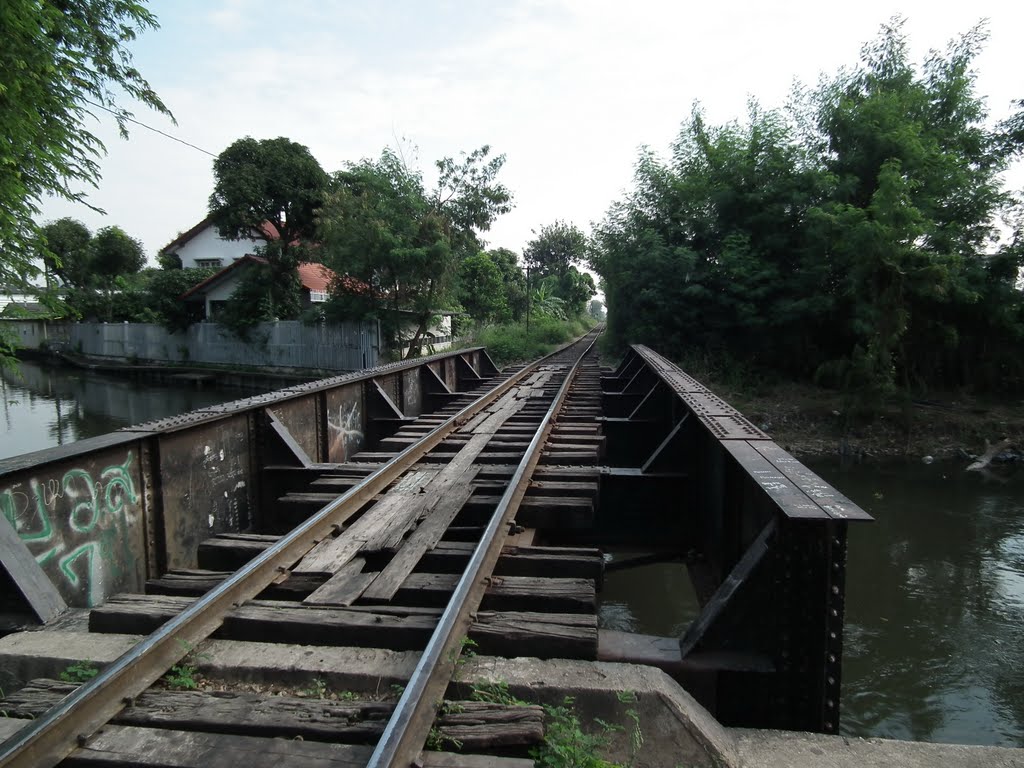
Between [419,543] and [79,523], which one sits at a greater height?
[79,523]

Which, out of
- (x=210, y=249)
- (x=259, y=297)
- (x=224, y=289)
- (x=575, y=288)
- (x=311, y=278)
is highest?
(x=210, y=249)

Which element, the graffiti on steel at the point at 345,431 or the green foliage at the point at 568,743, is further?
the graffiti on steel at the point at 345,431

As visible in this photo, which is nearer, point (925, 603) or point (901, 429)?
point (925, 603)

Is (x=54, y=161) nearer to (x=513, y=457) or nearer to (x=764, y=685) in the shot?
(x=513, y=457)

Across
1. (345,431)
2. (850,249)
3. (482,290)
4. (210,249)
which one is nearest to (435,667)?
(345,431)

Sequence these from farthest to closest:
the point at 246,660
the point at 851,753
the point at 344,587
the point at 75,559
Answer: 1. the point at 75,559
2. the point at 344,587
3. the point at 246,660
4. the point at 851,753

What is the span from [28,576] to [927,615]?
7471 millimetres

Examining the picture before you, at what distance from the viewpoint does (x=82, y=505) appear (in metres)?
3.48

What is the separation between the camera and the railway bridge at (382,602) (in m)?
2.08

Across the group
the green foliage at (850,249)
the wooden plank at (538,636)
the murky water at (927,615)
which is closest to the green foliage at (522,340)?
the green foliage at (850,249)

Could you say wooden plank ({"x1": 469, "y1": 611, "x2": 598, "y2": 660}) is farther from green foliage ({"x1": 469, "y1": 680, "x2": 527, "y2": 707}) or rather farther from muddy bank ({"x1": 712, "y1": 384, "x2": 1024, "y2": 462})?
muddy bank ({"x1": 712, "y1": 384, "x2": 1024, "y2": 462})

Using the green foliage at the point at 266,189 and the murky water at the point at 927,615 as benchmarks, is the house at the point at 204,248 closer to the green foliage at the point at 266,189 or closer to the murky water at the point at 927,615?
the green foliage at the point at 266,189

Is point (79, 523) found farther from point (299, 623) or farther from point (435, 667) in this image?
point (435, 667)

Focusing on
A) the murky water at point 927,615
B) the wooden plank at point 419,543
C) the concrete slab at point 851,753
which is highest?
the wooden plank at point 419,543
